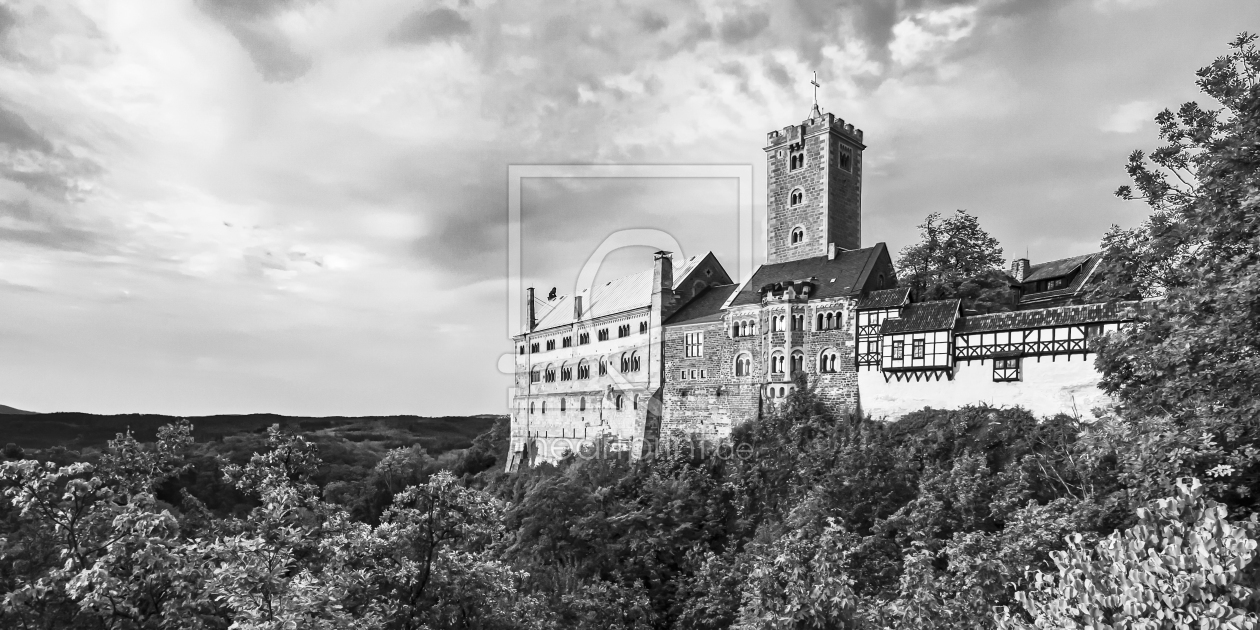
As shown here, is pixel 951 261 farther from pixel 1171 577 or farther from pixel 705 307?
pixel 1171 577

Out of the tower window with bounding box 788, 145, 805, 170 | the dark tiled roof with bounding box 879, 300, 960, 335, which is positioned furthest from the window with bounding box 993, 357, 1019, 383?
the tower window with bounding box 788, 145, 805, 170

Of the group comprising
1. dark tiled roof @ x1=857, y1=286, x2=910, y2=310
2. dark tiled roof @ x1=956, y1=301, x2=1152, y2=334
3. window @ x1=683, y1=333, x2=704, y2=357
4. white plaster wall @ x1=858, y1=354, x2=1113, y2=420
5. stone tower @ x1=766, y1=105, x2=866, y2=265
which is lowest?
white plaster wall @ x1=858, y1=354, x2=1113, y2=420

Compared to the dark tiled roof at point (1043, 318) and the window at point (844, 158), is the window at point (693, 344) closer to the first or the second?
the window at point (844, 158)

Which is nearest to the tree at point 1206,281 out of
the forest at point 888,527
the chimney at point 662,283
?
the forest at point 888,527

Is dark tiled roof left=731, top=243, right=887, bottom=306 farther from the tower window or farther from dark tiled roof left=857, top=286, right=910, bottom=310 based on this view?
the tower window

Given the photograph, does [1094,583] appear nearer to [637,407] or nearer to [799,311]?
[799,311]

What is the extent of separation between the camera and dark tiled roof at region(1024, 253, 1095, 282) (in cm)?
4412

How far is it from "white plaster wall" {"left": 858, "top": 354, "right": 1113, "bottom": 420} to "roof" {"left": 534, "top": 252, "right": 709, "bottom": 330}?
1828 centimetres

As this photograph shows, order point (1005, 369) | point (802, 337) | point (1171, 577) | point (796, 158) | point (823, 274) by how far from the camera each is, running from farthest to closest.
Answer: point (796, 158) < point (823, 274) < point (802, 337) < point (1005, 369) < point (1171, 577)

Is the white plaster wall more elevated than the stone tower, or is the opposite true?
the stone tower

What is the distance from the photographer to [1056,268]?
45750 mm

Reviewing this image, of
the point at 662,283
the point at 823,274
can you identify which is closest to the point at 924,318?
the point at 823,274

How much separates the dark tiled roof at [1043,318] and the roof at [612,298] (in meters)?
21.8

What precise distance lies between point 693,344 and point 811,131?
16.2 meters
